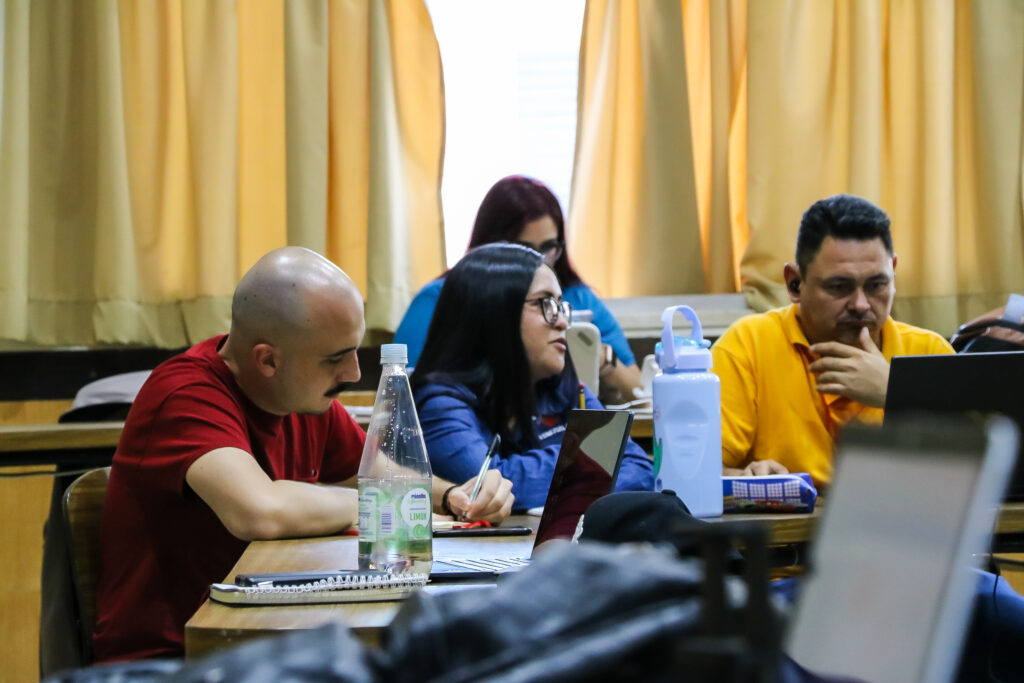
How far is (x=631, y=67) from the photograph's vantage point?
3879 mm

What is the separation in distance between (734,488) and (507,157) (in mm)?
2473

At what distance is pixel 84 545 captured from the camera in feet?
5.55

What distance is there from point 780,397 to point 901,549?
2.01m

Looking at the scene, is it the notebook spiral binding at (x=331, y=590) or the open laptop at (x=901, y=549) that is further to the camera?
the notebook spiral binding at (x=331, y=590)

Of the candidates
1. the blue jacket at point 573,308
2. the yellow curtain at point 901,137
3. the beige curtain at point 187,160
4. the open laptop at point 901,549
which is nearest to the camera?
the open laptop at point 901,549

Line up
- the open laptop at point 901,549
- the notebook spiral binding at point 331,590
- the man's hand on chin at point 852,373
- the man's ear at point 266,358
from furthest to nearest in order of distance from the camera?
1. the man's hand on chin at point 852,373
2. the man's ear at point 266,358
3. the notebook spiral binding at point 331,590
4. the open laptop at point 901,549

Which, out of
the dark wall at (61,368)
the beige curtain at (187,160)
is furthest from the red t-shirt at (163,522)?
the dark wall at (61,368)

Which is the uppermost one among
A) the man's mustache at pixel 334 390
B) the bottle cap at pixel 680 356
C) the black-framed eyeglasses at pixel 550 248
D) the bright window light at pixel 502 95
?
the bright window light at pixel 502 95

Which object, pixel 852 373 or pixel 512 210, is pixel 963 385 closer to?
pixel 852 373

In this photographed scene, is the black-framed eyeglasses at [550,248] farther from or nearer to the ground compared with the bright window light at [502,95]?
nearer to the ground

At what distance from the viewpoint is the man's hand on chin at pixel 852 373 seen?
225 cm

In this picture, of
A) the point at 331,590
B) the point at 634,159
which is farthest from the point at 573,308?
the point at 331,590

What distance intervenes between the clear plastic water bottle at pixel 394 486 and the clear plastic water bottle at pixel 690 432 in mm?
376

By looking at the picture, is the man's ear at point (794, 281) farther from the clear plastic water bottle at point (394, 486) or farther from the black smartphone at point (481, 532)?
the clear plastic water bottle at point (394, 486)
